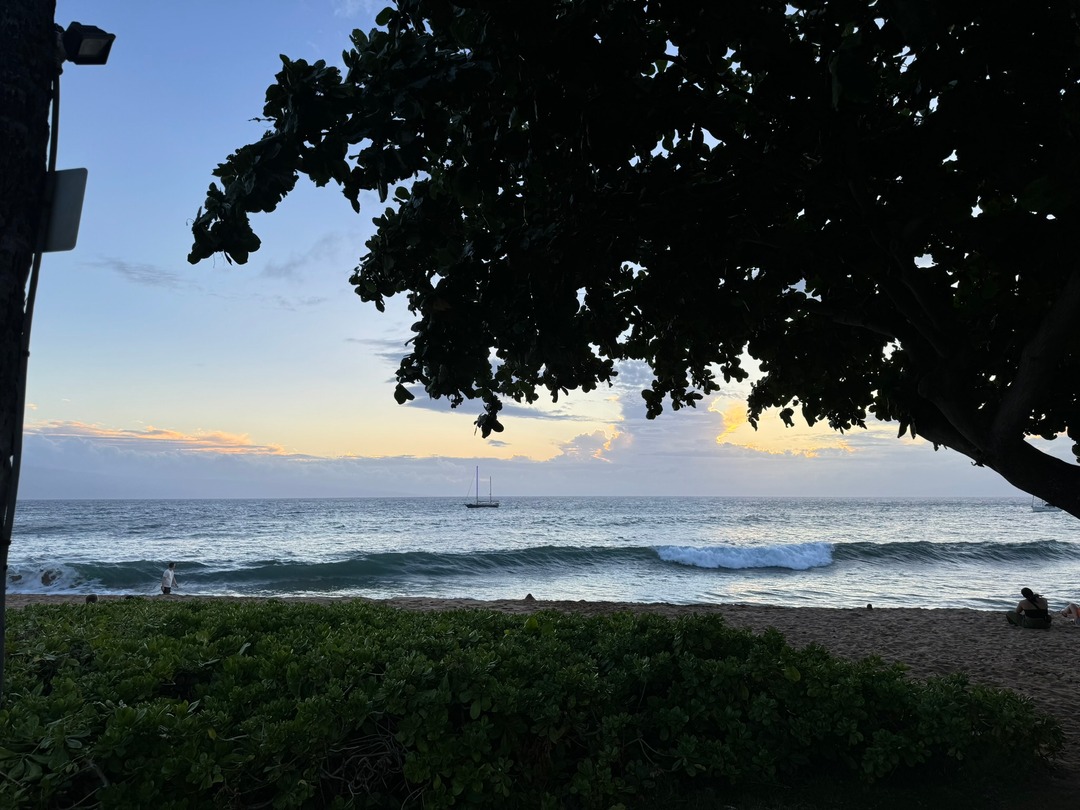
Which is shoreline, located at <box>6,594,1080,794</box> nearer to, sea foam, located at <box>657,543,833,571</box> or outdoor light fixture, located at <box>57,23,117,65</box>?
outdoor light fixture, located at <box>57,23,117,65</box>

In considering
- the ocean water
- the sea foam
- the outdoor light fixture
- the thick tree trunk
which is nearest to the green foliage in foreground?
the thick tree trunk

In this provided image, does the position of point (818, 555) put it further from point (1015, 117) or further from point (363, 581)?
point (1015, 117)

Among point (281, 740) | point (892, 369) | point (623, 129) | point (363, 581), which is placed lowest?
point (363, 581)

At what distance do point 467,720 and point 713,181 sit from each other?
3.89 m

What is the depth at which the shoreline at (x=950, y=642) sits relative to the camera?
7.22 m

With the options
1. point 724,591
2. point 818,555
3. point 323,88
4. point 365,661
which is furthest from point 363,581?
point 323,88

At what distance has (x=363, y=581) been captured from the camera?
25875mm

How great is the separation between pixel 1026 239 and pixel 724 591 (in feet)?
65.4

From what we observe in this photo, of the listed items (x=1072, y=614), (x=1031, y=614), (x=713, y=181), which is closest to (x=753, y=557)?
(x=1072, y=614)

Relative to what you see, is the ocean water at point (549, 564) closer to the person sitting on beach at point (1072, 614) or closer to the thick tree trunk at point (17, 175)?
the person sitting on beach at point (1072, 614)

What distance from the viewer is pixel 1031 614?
1195cm

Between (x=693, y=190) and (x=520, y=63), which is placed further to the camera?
(x=693, y=190)

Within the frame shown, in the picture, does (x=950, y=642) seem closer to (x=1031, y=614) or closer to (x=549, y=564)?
(x=1031, y=614)

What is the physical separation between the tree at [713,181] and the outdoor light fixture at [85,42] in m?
1.30
